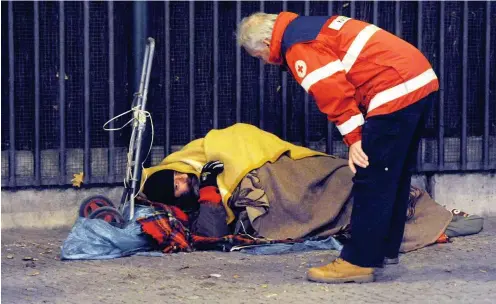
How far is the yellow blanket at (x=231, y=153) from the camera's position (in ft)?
23.8

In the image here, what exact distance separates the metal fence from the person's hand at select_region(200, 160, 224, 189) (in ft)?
1.96

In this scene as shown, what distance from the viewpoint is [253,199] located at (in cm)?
714

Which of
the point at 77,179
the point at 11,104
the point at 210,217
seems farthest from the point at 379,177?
the point at 11,104

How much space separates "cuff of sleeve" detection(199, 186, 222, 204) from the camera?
23.5 feet

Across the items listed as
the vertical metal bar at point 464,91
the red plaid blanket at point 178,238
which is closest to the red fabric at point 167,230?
the red plaid blanket at point 178,238

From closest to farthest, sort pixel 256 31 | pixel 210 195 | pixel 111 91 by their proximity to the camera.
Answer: pixel 256 31, pixel 210 195, pixel 111 91

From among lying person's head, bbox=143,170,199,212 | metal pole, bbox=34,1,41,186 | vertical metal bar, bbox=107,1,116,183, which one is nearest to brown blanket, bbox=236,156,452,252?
lying person's head, bbox=143,170,199,212

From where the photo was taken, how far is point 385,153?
598 cm

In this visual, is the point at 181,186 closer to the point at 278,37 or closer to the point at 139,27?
the point at 139,27

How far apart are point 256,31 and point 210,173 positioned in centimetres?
141

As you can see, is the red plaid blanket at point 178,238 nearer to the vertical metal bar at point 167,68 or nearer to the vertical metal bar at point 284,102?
the vertical metal bar at point 167,68

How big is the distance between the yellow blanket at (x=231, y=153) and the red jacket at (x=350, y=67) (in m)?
1.34

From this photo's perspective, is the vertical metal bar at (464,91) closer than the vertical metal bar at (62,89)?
No

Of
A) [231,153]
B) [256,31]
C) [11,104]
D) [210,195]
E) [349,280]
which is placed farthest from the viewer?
[11,104]
